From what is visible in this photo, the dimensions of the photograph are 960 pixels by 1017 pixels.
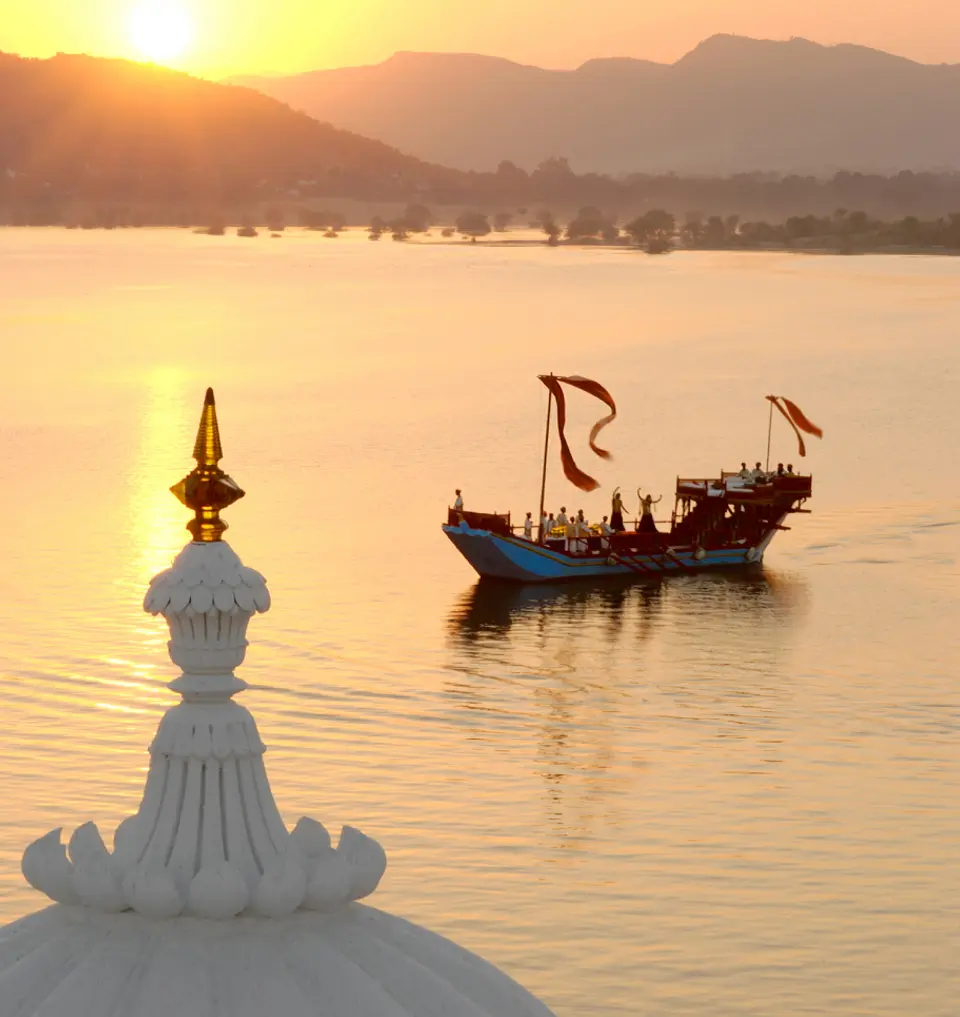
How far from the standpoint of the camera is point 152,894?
13.3 metres

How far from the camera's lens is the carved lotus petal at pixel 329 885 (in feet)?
44.7

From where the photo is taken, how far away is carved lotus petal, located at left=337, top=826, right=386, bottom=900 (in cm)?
1379

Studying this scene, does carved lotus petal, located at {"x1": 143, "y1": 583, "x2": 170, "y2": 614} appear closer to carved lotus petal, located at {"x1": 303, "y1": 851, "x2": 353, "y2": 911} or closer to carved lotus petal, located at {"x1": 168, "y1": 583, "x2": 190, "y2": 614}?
carved lotus petal, located at {"x1": 168, "y1": 583, "x2": 190, "y2": 614}

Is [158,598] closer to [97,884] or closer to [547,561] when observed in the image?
[97,884]

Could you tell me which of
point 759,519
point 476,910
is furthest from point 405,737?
point 759,519

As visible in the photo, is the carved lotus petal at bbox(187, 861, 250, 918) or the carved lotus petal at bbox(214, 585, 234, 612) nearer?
the carved lotus petal at bbox(187, 861, 250, 918)

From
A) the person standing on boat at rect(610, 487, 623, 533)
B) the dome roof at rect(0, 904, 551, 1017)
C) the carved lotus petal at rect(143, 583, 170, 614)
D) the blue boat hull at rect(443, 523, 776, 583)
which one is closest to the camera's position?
the dome roof at rect(0, 904, 551, 1017)

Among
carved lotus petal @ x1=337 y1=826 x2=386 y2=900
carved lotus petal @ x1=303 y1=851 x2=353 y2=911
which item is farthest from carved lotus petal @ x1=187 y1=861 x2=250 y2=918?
carved lotus petal @ x1=337 y1=826 x2=386 y2=900

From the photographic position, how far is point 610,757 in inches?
2534

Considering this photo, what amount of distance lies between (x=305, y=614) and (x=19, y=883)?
33376mm

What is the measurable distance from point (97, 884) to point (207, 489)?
2.57 metres

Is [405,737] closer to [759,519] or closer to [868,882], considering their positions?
[868,882]

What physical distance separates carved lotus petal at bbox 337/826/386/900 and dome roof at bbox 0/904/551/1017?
0.26m

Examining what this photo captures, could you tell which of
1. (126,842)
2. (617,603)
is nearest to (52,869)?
(126,842)
